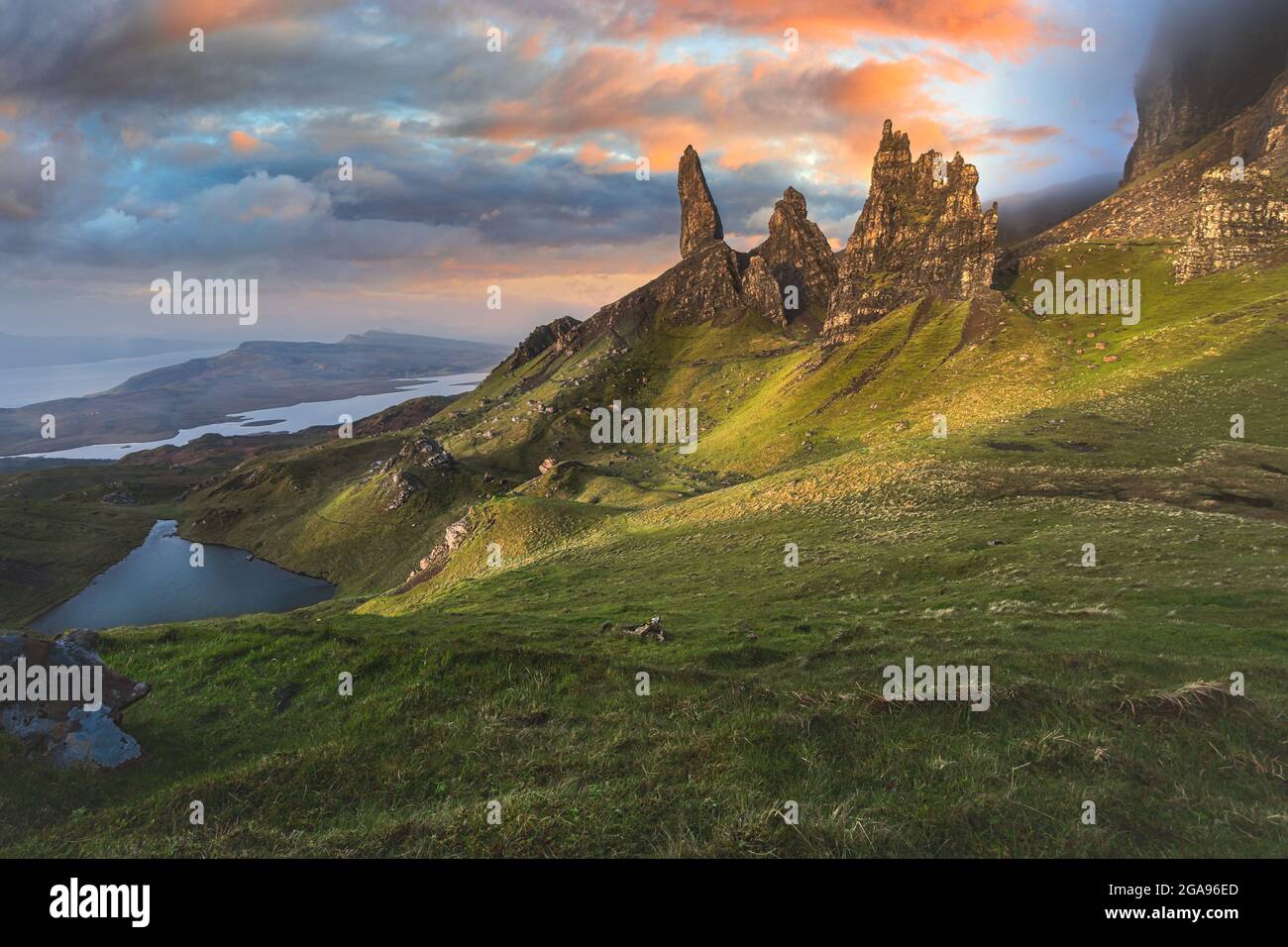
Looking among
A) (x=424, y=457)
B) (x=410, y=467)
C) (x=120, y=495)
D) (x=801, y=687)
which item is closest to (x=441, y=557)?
(x=410, y=467)

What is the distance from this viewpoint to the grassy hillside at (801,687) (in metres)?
9.34

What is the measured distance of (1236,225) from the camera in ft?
353

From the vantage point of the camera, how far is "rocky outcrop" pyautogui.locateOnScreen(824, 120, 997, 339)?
447 feet

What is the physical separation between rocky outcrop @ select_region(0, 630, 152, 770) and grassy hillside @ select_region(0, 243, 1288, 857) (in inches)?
21.1

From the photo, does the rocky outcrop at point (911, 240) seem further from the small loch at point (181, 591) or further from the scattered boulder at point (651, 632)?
the small loch at point (181, 591)

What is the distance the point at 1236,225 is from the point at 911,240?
68681 mm

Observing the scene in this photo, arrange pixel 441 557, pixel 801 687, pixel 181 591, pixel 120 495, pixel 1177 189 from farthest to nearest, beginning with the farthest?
pixel 120 495 < pixel 1177 189 < pixel 181 591 < pixel 441 557 < pixel 801 687

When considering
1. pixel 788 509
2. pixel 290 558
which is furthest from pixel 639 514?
pixel 290 558

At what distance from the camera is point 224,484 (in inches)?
7067

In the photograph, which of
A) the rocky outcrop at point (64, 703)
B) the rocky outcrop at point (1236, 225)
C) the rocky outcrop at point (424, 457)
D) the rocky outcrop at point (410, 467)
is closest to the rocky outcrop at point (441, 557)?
the rocky outcrop at point (410, 467)

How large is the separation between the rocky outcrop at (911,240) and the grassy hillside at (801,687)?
8903cm

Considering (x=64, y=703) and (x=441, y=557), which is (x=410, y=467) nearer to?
(x=441, y=557)

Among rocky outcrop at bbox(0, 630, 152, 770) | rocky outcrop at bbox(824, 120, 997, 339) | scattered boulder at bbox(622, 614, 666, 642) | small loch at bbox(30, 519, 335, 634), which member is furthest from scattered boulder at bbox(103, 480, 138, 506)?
rocky outcrop at bbox(824, 120, 997, 339)
